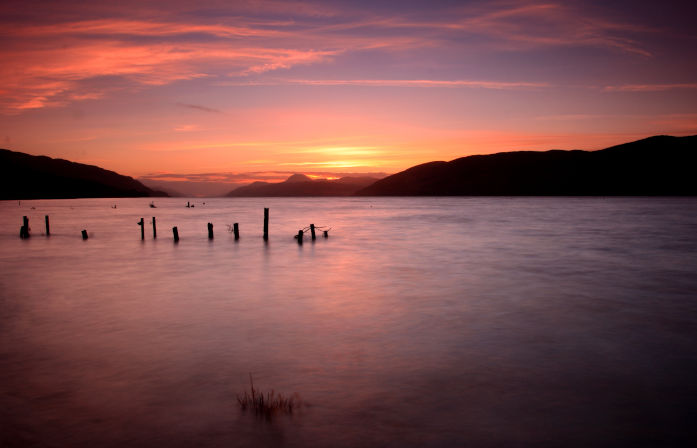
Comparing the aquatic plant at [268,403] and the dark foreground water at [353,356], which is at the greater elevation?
the aquatic plant at [268,403]

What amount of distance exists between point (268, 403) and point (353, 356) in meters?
2.88

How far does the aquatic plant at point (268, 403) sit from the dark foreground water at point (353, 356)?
0.17 meters

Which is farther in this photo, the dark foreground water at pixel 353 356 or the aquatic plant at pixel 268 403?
the aquatic plant at pixel 268 403

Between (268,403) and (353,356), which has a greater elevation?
(268,403)

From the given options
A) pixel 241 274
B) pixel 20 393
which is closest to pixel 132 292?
pixel 241 274

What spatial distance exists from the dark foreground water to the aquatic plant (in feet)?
0.54

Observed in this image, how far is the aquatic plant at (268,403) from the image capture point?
270 inches

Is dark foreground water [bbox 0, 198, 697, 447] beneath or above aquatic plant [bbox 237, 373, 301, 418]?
beneath

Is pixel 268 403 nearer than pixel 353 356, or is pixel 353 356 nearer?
pixel 268 403

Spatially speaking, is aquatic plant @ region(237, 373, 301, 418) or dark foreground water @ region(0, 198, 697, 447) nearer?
dark foreground water @ region(0, 198, 697, 447)

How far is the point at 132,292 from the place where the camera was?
663 inches

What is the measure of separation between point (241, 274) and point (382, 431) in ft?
50.9

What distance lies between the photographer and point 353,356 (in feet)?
31.6

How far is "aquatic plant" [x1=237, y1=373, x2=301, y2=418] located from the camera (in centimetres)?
686
